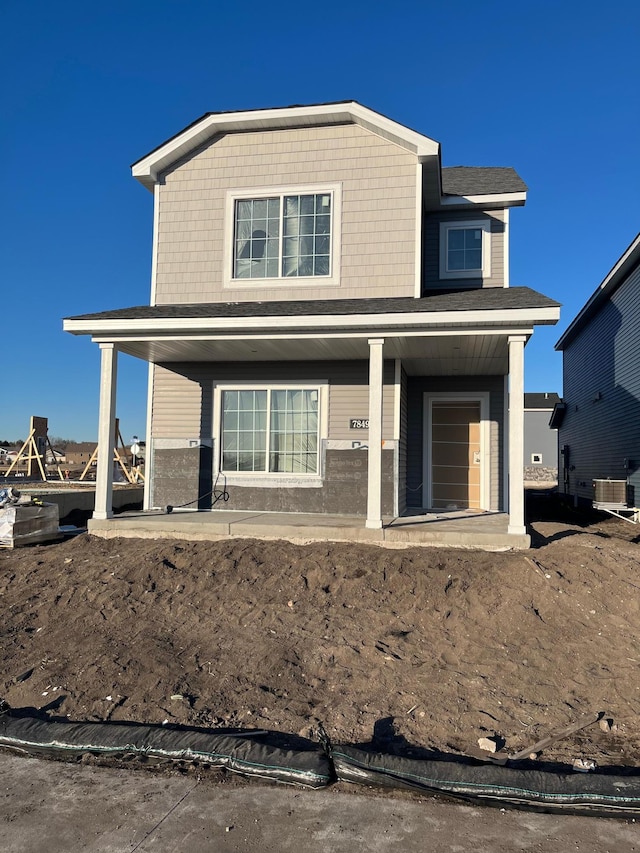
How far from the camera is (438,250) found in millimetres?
11414

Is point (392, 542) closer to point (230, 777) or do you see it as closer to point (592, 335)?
point (230, 777)

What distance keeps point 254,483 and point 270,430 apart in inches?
38.2

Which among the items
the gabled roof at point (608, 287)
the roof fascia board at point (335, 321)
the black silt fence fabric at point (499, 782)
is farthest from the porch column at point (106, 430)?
the gabled roof at point (608, 287)

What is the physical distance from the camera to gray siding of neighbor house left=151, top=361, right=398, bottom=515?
10148 millimetres

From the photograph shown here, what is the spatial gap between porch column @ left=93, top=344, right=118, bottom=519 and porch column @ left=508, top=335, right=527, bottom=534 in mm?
5920

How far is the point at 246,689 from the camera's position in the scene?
15.5 ft

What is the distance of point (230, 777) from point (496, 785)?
1.48 m

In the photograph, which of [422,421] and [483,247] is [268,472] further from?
[483,247]

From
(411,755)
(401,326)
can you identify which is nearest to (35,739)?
(411,755)

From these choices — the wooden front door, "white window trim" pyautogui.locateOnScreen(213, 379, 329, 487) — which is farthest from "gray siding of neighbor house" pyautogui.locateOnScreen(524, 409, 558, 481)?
"white window trim" pyautogui.locateOnScreen(213, 379, 329, 487)

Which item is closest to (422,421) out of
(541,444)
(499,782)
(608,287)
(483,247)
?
(483,247)

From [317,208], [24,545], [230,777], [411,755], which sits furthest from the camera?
[317,208]

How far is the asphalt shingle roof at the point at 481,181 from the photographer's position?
1113cm

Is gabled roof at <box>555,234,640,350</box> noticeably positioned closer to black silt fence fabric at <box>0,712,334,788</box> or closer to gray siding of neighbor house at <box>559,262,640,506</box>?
gray siding of neighbor house at <box>559,262,640,506</box>
